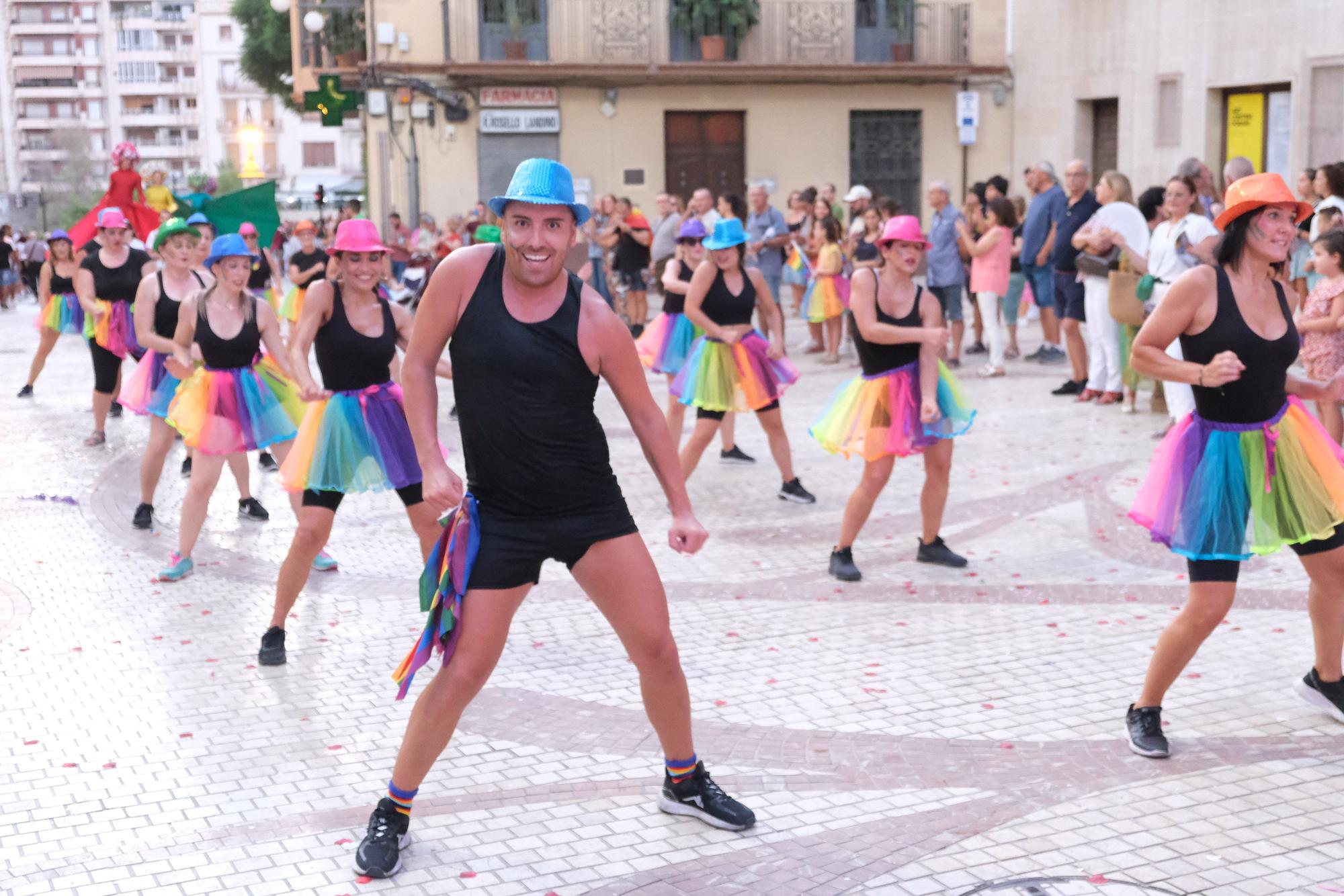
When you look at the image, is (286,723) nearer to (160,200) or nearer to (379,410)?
(379,410)

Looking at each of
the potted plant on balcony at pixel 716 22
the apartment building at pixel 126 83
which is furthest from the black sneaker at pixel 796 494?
the apartment building at pixel 126 83

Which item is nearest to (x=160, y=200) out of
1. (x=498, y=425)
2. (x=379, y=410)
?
(x=379, y=410)

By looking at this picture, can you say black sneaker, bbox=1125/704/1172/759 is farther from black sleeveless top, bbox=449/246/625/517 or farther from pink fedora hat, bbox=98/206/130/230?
pink fedora hat, bbox=98/206/130/230

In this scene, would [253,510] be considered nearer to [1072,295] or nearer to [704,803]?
[704,803]

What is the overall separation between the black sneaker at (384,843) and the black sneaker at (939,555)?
4.06 m

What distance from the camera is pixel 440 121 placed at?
30.2 meters

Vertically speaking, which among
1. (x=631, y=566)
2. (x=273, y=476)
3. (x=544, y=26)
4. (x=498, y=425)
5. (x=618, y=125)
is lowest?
(x=273, y=476)

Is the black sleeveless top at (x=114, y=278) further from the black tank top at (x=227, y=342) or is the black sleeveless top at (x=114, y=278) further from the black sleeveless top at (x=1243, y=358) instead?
the black sleeveless top at (x=1243, y=358)

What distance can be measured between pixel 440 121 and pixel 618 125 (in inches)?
140

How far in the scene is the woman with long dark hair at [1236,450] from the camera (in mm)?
5184

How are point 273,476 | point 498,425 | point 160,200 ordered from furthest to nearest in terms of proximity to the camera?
point 160,200, point 273,476, point 498,425

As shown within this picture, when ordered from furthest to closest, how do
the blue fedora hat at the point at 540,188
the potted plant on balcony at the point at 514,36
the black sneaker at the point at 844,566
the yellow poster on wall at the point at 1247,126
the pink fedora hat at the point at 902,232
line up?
the potted plant on balcony at the point at 514,36 < the yellow poster on wall at the point at 1247,126 < the black sneaker at the point at 844,566 < the pink fedora hat at the point at 902,232 < the blue fedora hat at the point at 540,188

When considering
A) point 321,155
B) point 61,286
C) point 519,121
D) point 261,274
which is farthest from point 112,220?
point 321,155

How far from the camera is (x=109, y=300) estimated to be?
12109 millimetres
